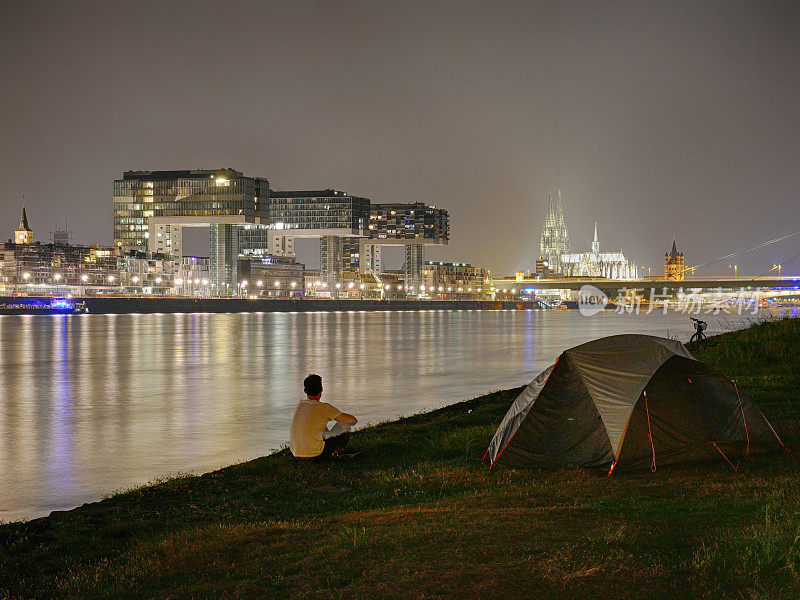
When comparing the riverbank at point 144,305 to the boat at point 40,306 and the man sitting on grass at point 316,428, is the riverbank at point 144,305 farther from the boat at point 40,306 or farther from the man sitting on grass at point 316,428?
the man sitting on grass at point 316,428

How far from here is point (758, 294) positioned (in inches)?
6225

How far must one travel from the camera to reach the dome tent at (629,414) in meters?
10.7

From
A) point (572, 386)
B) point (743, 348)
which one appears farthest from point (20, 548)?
point (743, 348)

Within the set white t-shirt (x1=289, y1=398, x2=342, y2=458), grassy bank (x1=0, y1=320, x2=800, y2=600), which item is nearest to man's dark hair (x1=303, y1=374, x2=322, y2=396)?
white t-shirt (x1=289, y1=398, x2=342, y2=458)

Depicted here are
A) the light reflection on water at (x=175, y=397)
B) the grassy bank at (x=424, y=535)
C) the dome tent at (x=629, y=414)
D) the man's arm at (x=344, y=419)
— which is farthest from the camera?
the light reflection on water at (x=175, y=397)

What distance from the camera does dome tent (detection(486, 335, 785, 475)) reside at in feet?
35.0

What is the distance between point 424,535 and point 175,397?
17.4 metres

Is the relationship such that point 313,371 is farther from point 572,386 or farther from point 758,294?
point 758,294

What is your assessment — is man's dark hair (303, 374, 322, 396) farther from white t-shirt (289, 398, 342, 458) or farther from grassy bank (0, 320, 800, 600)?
Answer: grassy bank (0, 320, 800, 600)

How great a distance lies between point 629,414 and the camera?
34.8 feet

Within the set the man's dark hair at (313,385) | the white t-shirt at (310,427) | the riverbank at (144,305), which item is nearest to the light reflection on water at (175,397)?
the white t-shirt at (310,427)

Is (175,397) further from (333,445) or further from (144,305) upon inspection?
(144,305)

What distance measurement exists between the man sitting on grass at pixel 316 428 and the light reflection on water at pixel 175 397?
7.03ft

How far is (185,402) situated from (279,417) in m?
4.33
